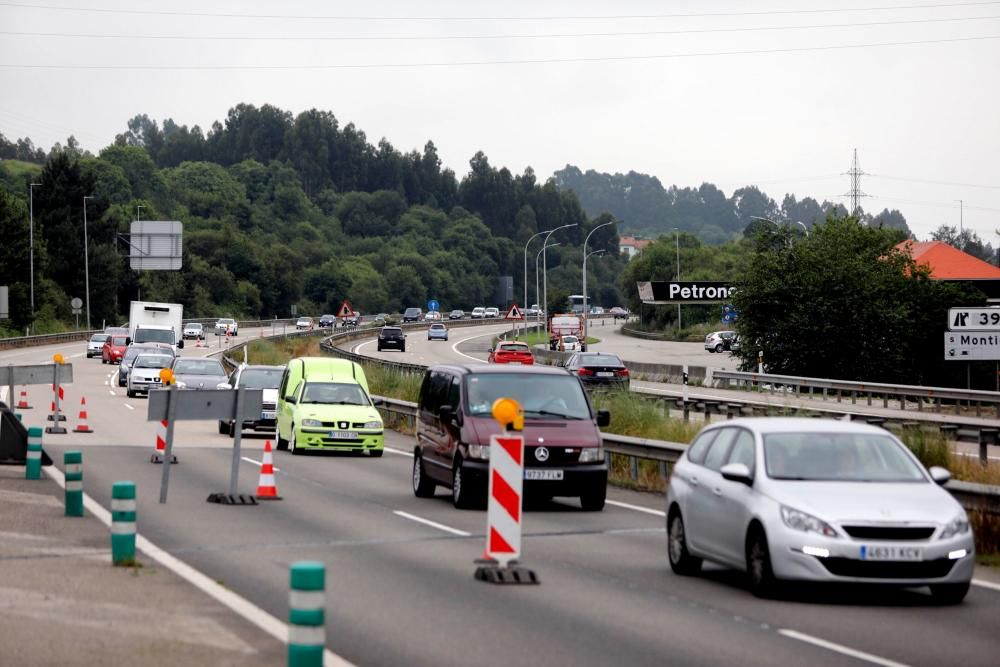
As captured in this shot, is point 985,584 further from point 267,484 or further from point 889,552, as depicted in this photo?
point 267,484

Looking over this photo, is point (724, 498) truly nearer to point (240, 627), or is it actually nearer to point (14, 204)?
A: point (240, 627)

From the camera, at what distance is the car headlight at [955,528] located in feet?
37.6

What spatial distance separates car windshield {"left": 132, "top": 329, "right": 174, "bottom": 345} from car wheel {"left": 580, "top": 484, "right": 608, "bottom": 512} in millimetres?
50776

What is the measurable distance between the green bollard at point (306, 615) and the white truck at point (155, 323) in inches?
2473

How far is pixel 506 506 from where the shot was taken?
12.7 meters

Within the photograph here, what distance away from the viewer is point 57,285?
12006 centimetres

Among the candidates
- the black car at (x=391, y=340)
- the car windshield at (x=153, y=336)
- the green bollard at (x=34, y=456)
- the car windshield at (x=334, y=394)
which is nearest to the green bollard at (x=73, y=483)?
the green bollard at (x=34, y=456)

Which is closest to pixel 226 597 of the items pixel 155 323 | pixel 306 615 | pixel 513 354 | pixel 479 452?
pixel 306 615

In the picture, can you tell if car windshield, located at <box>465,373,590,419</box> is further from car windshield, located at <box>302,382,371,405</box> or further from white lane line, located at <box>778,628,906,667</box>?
car windshield, located at <box>302,382,371,405</box>

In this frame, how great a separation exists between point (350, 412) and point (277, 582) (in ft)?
55.8

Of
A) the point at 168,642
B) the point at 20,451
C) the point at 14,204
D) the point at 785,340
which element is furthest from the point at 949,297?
the point at 14,204

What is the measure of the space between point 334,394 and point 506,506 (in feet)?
59.3

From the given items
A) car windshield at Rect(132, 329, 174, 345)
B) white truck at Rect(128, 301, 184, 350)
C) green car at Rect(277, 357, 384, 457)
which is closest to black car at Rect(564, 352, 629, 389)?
green car at Rect(277, 357, 384, 457)

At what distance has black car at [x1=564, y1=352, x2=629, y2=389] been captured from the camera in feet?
169
